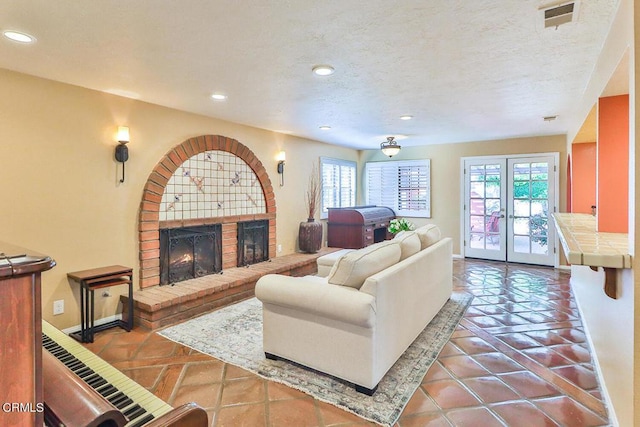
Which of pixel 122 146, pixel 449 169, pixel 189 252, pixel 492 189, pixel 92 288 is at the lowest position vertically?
pixel 92 288

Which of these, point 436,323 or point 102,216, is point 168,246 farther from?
point 436,323

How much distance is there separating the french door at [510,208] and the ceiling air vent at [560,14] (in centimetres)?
459

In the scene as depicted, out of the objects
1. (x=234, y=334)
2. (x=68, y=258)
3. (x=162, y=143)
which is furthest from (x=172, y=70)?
(x=234, y=334)

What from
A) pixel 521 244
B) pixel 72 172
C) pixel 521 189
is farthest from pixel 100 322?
pixel 521 189

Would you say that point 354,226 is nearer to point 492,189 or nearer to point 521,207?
point 492,189

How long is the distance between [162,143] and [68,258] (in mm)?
1526

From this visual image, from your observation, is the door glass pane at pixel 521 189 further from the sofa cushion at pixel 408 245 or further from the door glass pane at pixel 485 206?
the sofa cushion at pixel 408 245

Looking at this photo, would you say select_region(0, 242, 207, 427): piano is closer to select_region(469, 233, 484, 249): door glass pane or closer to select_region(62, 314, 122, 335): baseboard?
select_region(62, 314, 122, 335): baseboard

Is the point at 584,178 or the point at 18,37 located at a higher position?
the point at 18,37

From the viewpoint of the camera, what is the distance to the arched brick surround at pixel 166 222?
12.0ft

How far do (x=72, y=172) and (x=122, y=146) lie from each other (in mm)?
518

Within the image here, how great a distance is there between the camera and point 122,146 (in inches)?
134

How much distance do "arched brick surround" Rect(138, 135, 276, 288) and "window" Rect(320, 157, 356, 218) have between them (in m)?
2.06

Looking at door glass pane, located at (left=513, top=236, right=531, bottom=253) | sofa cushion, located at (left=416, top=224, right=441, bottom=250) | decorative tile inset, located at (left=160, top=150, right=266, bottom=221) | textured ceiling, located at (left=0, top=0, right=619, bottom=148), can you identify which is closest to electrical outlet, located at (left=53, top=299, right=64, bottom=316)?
decorative tile inset, located at (left=160, top=150, right=266, bottom=221)
